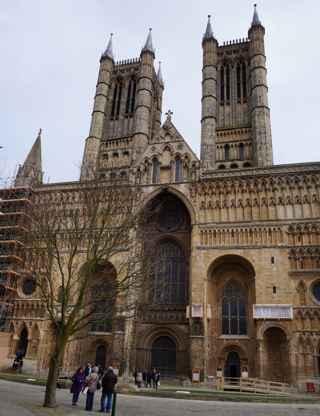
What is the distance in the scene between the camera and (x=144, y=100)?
51.5 m

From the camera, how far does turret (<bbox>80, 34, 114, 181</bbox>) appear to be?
1951 inches

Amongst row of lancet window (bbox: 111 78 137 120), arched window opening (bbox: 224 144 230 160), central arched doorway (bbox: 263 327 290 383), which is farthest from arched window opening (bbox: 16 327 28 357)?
row of lancet window (bbox: 111 78 137 120)

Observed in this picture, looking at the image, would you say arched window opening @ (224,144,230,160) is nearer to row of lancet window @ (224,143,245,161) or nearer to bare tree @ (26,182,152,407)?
row of lancet window @ (224,143,245,161)

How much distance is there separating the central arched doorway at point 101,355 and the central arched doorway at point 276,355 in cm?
1347

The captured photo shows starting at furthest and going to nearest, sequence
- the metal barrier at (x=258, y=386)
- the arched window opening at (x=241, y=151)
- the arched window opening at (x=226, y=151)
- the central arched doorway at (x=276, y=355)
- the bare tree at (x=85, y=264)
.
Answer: the arched window opening at (x=226, y=151)
the arched window opening at (x=241, y=151)
the central arched doorway at (x=276, y=355)
the metal barrier at (x=258, y=386)
the bare tree at (x=85, y=264)

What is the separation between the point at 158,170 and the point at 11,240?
1507 cm

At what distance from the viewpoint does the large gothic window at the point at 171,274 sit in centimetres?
3108


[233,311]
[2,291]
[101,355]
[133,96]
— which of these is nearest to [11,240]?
[2,291]

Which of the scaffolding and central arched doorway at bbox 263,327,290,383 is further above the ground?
the scaffolding

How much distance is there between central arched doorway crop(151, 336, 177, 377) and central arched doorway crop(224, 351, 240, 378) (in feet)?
13.6

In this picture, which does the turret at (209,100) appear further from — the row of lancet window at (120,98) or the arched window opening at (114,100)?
the arched window opening at (114,100)

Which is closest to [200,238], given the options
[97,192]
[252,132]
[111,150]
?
[97,192]

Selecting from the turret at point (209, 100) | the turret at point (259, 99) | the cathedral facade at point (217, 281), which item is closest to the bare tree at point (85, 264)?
the cathedral facade at point (217, 281)

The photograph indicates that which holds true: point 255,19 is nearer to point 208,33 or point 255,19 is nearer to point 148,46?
point 208,33
